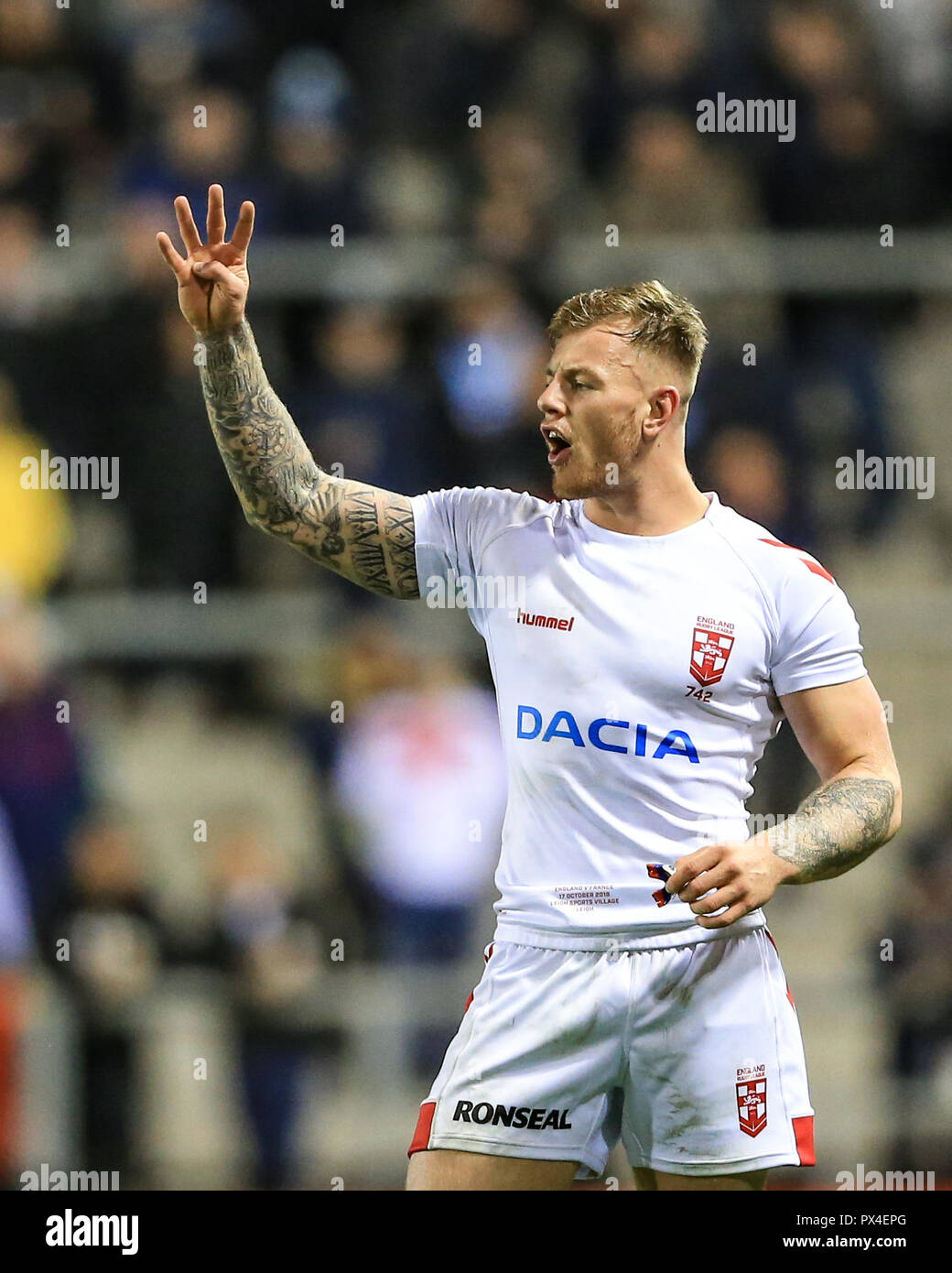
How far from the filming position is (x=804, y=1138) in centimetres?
411

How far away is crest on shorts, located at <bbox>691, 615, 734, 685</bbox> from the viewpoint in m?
4.15

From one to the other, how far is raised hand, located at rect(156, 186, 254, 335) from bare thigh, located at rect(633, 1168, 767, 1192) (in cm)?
211

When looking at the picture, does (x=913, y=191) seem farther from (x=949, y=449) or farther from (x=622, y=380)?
(x=622, y=380)

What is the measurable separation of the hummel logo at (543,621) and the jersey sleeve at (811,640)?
474mm

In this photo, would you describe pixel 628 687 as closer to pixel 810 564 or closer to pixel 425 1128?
pixel 810 564

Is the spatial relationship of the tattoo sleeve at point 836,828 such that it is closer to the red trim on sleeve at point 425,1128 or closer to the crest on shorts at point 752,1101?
the crest on shorts at point 752,1101

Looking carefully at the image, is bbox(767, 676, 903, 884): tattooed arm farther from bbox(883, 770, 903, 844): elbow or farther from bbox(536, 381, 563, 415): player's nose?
bbox(536, 381, 563, 415): player's nose

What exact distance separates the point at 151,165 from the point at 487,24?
211 cm

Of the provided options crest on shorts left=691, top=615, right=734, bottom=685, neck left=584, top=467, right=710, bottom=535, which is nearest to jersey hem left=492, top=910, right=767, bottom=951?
crest on shorts left=691, top=615, right=734, bottom=685

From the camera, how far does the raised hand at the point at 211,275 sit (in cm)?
415

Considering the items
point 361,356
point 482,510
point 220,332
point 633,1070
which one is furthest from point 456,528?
point 361,356

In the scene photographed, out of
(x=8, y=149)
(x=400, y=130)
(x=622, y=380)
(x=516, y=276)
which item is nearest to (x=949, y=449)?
(x=516, y=276)

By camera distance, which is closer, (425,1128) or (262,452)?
(425,1128)

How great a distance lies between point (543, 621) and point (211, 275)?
1.07 m
